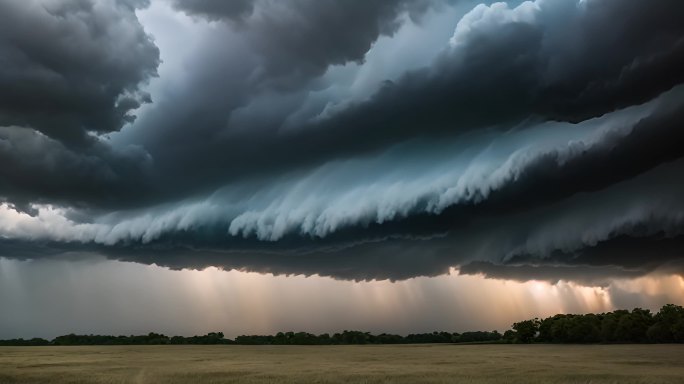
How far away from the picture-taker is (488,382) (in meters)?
49.4

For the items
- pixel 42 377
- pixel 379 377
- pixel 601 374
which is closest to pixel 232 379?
pixel 379 377

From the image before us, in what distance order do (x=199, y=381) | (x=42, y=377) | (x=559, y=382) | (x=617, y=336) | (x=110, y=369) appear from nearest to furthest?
1. (x=559, y=382)
2. (x=199, y=381)
3. (x=42, y=377)
4. (x=110, y=369)
5. (x=617, y=336)

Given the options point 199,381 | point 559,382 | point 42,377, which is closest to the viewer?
point 559,382

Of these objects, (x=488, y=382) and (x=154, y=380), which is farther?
(x=154, y=380)

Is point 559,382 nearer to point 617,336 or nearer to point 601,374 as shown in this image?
point 601,374

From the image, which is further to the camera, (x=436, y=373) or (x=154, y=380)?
(x=436, y=373)

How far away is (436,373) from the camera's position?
202ft

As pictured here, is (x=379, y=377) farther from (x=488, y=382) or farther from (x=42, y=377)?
(x=42, y=377)

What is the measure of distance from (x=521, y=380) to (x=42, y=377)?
148 feet

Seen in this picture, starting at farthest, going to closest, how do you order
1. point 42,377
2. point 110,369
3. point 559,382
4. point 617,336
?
point 617,336 → point 110,369 → point 42,377 → point 559,382

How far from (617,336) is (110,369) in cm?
15101

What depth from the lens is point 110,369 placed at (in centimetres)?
7169

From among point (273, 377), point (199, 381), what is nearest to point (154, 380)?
point (199, 381)

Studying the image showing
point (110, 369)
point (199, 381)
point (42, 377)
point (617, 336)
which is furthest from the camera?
point (617, 336)
